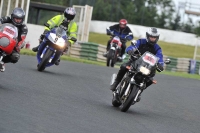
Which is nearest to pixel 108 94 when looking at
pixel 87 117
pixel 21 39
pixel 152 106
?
pixel 152 106

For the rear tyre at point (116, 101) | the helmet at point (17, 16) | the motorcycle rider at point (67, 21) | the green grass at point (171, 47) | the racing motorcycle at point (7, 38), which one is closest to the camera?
the racing motorcycle at point (7, 38)

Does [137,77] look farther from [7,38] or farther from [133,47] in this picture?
[7,38]

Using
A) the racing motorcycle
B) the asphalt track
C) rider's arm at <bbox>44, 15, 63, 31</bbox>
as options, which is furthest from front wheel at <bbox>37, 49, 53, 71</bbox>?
the racing motorcycle

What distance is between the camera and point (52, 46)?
18.2 meters

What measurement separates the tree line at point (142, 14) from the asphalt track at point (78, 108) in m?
38.4

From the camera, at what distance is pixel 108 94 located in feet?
53.3

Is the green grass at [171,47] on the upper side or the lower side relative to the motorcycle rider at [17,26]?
lower

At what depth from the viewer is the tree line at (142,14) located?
190ft

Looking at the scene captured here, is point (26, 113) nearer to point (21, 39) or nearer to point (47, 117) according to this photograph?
point (47, 117)

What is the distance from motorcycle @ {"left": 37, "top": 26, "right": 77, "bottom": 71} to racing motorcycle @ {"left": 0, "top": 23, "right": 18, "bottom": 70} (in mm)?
4860

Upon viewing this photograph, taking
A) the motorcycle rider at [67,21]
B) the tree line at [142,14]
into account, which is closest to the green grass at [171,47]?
the tree line at [142,14]

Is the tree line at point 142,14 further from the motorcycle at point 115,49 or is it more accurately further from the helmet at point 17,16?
the helmet at point 17,16

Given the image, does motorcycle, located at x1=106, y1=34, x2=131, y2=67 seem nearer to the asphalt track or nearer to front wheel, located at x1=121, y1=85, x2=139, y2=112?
the asphalt track

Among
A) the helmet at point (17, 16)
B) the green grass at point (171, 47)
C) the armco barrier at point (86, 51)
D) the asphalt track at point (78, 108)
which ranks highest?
the helmet at point (17, 16)
